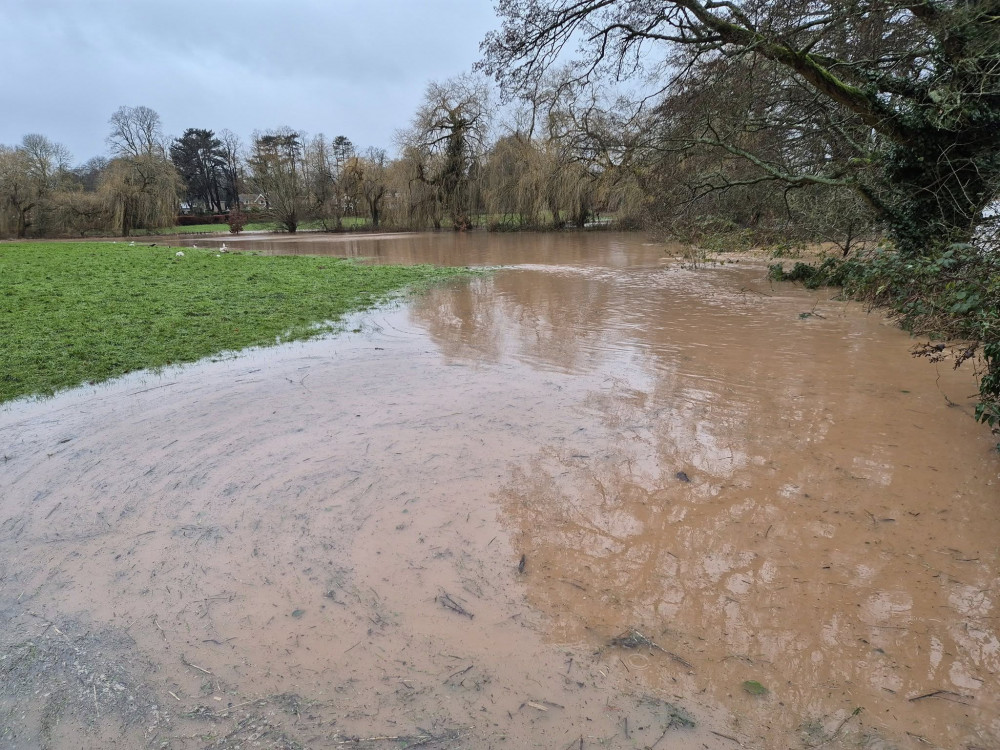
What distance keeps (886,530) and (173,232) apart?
46.6 m

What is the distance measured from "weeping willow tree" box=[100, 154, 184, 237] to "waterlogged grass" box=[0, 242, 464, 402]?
80.0 ft

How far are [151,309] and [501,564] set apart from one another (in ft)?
27.1

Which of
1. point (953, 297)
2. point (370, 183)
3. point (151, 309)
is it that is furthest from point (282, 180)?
point (953, 297)

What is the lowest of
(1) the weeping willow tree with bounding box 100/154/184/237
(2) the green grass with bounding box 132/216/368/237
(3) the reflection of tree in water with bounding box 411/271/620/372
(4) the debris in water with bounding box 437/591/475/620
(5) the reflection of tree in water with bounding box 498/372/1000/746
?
(4) the debris in water with bounding box 437/591/475/620

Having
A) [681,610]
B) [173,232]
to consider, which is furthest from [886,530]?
[173,232]

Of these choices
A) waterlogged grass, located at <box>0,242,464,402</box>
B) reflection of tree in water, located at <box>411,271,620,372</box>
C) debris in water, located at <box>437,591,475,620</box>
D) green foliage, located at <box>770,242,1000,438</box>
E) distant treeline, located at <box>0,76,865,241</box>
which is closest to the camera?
debris in water, located at <box>437,591,475,620</box>

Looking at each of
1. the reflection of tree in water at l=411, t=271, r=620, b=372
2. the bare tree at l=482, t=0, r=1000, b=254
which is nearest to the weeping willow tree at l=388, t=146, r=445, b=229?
the reflection of tree in water at l=411, t=271, r=620, b=372

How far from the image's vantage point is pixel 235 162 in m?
58.9

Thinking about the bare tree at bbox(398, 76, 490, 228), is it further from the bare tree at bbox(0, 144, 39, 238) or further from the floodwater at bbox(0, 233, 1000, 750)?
the floodwater at bbox(0, 233, 1000, 750)

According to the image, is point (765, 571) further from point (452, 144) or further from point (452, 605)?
point (452, 144)

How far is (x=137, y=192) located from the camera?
36031mm

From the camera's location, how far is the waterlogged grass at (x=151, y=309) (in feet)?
19.5

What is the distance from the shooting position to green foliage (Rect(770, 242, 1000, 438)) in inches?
143

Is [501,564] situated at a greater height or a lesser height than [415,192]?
lesser
